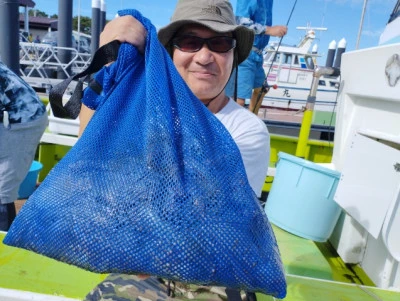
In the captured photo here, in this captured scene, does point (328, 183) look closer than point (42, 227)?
No

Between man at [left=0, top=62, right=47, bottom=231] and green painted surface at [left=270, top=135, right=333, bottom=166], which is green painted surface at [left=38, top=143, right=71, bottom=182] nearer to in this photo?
man at [left=0, top=62, right=47, bottom=231]

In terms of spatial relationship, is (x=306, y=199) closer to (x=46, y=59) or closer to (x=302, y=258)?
(x=302, y=258)

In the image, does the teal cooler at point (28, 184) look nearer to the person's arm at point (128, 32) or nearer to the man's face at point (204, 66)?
the man's face at point (204, 66)

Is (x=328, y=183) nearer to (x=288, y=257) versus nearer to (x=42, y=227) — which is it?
(x=288, y=257)

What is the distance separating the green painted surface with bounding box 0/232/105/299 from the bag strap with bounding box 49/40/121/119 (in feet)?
2.63

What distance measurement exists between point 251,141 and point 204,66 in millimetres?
329

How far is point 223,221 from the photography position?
0.82 meters

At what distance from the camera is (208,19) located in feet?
4.11

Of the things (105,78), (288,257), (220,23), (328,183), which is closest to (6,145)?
(105,78)

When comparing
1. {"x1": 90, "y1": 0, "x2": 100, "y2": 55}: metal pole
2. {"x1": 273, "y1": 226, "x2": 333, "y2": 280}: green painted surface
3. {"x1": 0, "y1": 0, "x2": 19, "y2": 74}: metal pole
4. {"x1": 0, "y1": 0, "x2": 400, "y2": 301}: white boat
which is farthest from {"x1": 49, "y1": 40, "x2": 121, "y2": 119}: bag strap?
{"x1": 90, "y1": 0, "x2": 100, "y2": 55}: metal pole

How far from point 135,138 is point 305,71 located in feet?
47.7

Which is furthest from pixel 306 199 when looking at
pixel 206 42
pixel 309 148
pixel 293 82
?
pixel 293 82

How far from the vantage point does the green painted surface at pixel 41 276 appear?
59.0 inches

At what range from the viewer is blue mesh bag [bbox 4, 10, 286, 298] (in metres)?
0.80
